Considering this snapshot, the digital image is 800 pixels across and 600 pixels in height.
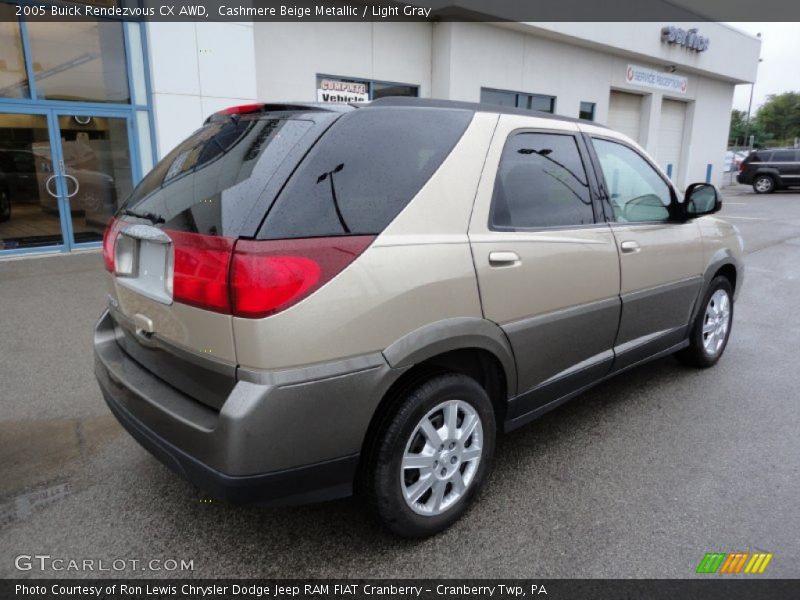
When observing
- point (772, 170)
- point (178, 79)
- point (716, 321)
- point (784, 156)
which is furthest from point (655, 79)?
point (716, 321)

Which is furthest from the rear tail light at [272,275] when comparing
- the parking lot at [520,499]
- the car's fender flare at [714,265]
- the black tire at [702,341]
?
the black tire at [702,341]

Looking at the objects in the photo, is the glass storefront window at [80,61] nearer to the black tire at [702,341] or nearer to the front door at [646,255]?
the front door at [646,255]

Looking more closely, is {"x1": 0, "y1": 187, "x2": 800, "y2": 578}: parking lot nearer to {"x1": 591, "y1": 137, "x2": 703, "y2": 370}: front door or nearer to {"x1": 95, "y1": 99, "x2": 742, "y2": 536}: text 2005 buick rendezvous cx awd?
{"x1": 95, "y1": 99, "x2": 742, "y2": 536}: text 2005 buick rendezvous cx awd

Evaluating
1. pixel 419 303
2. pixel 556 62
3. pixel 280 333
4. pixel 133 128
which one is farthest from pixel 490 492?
pixel 556 62

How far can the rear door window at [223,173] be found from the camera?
2.00 meters

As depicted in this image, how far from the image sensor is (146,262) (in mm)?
2293

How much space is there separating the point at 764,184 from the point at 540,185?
26.6 metres

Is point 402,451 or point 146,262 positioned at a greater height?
point 146,262

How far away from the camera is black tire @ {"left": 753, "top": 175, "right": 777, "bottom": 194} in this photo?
24233 millimetres

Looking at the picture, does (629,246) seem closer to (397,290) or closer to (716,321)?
(716,321)

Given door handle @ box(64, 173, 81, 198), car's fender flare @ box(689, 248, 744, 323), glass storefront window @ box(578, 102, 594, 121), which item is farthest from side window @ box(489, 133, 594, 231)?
glass storefront window @ box(578, 102, 594, 121)

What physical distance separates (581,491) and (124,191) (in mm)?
9076

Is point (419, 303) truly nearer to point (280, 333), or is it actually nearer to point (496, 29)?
point (280, 333)

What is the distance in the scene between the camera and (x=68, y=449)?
325cm
